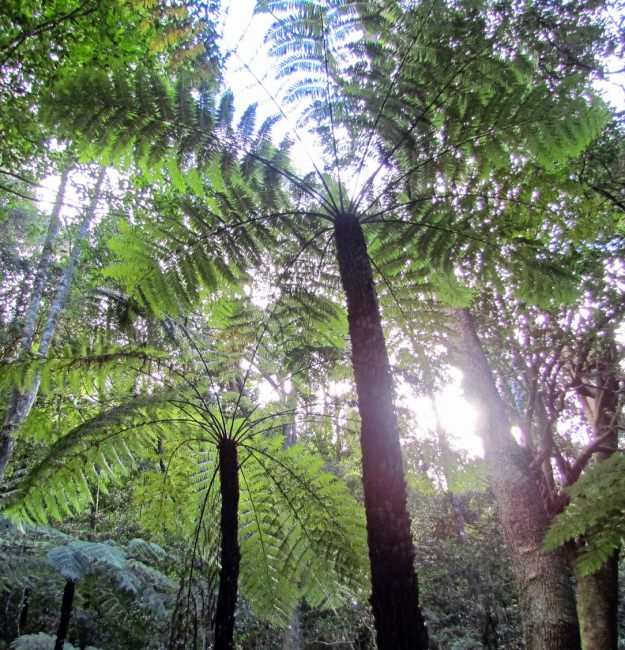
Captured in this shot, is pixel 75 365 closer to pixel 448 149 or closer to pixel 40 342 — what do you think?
pixel 448 149

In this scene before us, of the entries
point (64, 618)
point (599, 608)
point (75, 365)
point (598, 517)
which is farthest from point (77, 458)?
point (599, 608)

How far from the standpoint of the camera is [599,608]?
344 cm

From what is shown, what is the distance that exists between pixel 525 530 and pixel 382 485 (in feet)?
9.78

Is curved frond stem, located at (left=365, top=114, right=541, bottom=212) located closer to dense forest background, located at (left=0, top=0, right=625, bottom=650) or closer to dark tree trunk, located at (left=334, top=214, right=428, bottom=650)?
dense forest background, located at (left=0, top=0, right=625, bottom=650)

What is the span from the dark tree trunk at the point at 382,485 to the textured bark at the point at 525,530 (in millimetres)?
1830

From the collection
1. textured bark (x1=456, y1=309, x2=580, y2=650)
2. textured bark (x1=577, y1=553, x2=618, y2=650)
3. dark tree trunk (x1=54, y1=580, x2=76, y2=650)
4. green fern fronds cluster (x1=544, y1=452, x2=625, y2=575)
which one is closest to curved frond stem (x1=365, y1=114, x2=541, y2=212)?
textured bark (x1=456, y1=309, x2=580, y2=650)

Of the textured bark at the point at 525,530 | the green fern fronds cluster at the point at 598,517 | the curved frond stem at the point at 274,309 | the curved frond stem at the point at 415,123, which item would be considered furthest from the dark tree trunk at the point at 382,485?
the textured bark at the point at 525,530

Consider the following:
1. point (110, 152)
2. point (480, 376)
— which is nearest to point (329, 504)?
point (110, 152)

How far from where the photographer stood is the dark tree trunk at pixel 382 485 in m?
0.89

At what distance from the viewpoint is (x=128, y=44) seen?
10.9ft

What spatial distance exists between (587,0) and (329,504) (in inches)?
200

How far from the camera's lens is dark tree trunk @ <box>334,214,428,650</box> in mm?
888

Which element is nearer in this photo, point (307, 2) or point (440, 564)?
point (307, 2)

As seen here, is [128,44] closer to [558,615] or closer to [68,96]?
[68,96]
